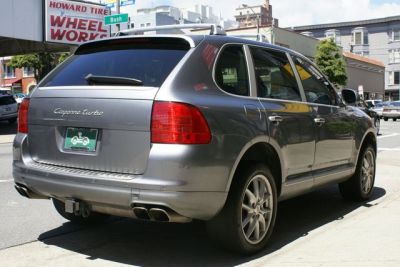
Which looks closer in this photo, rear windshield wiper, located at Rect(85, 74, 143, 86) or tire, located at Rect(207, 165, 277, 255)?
rear windshield wiper, located at Rect(85, 74, 143, 86)

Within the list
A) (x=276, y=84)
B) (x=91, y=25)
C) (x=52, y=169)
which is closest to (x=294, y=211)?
(x=276, y=84)

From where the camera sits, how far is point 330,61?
170 feet

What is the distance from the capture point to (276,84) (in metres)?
5.16

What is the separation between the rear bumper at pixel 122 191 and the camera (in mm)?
3896

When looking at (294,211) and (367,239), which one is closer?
(367,239)

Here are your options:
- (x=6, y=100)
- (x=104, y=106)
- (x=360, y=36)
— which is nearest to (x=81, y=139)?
(x=104, y=106)

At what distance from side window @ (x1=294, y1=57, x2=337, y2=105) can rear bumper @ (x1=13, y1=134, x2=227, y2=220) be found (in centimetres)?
201

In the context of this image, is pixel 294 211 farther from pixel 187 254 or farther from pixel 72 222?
pixel 72 222

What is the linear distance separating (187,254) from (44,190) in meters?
1.30

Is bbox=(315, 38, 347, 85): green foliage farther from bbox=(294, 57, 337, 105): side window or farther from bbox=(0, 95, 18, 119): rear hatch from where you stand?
bbox=(294, 57, 337, 105): side window

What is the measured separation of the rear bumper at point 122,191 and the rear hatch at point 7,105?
21.8m

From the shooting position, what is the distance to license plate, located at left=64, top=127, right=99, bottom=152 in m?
4.20

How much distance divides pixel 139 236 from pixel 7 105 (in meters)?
21.7

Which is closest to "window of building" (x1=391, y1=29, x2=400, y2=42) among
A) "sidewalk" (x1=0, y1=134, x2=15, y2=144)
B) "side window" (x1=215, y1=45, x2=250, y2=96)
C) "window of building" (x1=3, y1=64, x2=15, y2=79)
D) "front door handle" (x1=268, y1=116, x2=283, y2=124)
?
"window of building" (x1=3, y1=64, x2=15, y2=79)
